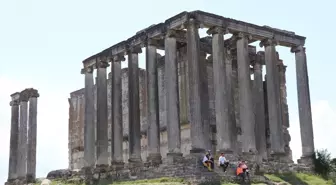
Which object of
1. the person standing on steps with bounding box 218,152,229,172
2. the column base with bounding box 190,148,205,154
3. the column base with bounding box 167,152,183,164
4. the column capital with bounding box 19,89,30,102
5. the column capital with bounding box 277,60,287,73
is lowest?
the person standing on steps with bounding box 218,152,229,172

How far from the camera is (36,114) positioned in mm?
47344

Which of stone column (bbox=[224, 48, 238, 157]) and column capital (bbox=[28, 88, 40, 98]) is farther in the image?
column capital (bbox=[28, 88, 40, 98])

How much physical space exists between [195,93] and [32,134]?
18751 millimetres

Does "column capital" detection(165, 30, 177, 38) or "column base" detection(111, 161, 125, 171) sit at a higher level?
"column capital" detection(165, 30, 177, 38)

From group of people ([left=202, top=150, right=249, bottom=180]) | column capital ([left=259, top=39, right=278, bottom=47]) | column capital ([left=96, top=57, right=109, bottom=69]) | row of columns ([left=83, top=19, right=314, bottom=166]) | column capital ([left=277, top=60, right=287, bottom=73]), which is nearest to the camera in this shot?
group of people ([left=202, top=150, right=249, bottom=180])

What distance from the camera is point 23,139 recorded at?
4728cm

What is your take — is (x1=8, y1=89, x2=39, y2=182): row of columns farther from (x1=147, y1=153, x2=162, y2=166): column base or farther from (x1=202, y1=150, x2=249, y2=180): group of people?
(x1=202, y1=150, x2=249, y2=180): group of people

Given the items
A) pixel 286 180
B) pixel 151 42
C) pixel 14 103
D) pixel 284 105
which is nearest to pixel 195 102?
pixel 151 42

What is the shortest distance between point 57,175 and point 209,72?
44.4ft

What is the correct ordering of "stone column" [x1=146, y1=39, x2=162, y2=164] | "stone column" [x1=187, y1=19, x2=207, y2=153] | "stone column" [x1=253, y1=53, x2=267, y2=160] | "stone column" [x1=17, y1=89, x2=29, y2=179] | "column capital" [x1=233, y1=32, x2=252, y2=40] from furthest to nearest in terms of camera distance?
"stone column" [x1=17, y1=89, x2=29, y2=179] < "stone column" [x1=253, y1=53, x2=267, y2=160] < "stone column" [x1=146, y1=39, x2=162, y2=164] < "column capital" [x1=233, y1=32, x2=252, y2=40] < "stone column" [x1=187, y1=19, x2=207, y2=153]

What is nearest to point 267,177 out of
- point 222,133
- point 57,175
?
point 222,133

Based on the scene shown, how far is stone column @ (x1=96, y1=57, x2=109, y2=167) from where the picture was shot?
40.9 meters

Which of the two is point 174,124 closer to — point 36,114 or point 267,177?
point 267,177

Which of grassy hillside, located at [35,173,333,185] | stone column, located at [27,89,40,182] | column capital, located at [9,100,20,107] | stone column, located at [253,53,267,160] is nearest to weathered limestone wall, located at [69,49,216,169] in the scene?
stone column, located at [253,53,267,160]
